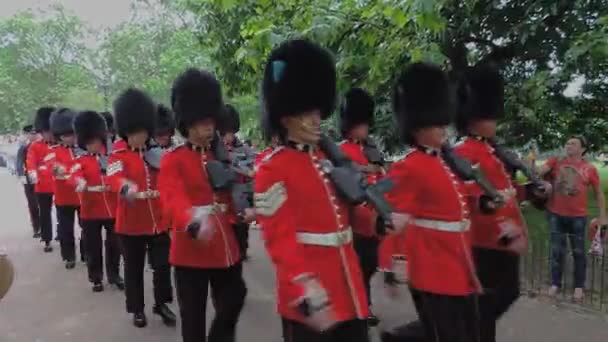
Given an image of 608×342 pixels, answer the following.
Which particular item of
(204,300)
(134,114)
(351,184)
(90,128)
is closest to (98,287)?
(90,128)

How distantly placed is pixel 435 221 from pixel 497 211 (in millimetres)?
680

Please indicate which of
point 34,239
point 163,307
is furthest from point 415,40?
point 34,239

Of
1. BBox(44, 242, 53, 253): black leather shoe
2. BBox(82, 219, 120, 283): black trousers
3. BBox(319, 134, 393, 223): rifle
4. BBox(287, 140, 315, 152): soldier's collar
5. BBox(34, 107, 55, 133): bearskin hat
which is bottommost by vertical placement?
BBox(44, 242, 53, 253): black leather shoe

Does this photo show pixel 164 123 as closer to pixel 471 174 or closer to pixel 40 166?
pixel 40 166

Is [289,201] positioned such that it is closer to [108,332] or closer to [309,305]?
[309,305]

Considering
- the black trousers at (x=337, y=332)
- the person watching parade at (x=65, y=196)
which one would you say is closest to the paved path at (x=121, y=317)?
the person watching parade at (x=65, y=196)

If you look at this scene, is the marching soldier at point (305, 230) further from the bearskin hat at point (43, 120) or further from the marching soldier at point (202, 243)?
the bearskin hat at point (43, 120)

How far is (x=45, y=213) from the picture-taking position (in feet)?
27.9

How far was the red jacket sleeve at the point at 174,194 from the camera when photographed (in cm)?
336

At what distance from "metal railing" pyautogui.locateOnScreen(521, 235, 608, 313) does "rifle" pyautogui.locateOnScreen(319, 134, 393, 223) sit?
10.9ft

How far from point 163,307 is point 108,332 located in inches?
18.9

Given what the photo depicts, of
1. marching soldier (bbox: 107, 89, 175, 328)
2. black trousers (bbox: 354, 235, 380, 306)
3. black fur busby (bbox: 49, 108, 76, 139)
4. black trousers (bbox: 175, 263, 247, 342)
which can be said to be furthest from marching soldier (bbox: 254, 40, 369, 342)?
black fur busby (bbox: 49, 108, 76, 139)

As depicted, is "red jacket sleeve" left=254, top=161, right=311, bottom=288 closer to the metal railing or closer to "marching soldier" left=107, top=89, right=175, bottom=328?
"marching soldier" left=107, top=89, right=175, bottom=328

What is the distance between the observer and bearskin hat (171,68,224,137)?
382 centimetres
